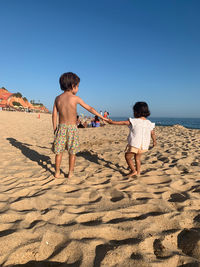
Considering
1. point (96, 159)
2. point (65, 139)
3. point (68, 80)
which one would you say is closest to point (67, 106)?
point (68, 80)

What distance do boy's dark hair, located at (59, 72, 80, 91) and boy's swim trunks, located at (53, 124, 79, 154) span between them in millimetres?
698

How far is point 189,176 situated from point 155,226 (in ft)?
5.69

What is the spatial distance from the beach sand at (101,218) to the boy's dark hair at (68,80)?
170cm

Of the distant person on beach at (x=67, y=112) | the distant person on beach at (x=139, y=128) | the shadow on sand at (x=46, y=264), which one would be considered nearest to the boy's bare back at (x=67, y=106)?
the distant person on beach at (x=67, y=112)

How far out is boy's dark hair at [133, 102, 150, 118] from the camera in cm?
282

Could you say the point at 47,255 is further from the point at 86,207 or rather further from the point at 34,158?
the point at 34,158

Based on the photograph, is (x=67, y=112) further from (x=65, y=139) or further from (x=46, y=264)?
(x=46, y=264)

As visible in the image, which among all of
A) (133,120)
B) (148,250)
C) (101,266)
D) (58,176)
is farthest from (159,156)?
(101,266)

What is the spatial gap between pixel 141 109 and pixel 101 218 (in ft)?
6.11

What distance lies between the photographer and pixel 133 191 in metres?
2.47

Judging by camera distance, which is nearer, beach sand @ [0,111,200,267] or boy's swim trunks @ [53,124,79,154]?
beach sand @ [0,111,200,267]

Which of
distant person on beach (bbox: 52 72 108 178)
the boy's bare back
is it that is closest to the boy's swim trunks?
distant person on beach (bbox: 52 72 108 178)

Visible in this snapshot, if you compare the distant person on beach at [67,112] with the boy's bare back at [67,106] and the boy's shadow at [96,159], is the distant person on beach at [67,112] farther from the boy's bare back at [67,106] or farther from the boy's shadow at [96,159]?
the boy's shadow at [96,159]

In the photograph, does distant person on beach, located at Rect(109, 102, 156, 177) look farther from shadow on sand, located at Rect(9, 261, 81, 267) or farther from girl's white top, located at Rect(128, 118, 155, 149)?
shadow on sand, located at Rect(9, 261, 81, 267)
